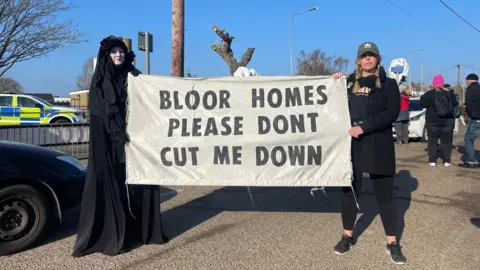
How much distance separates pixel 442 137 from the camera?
8.55 meters

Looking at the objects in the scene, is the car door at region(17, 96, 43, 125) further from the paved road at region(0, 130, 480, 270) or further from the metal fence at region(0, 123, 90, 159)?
the paved road at region(0, 130, 480, 270)

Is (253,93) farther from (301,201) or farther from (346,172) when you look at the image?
(301,201)

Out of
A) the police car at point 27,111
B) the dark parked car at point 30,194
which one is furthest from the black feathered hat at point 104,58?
the police car at point 27,111

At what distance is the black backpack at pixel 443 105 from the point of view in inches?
324

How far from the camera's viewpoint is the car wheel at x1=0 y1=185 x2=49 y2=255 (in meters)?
3.79

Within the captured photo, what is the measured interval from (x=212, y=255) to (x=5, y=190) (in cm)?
202

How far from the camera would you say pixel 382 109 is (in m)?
3.66

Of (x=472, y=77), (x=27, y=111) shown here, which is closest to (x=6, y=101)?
(x=27, y=111)

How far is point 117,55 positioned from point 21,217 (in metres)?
1.81

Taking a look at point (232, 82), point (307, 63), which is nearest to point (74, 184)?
point (232, 82)

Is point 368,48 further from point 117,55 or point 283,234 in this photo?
point 117,55

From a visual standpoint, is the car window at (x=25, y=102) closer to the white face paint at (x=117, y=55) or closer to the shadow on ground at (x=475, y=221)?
the white face paint at (x=117, y=55)

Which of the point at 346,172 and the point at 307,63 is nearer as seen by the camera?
the point at 346,172

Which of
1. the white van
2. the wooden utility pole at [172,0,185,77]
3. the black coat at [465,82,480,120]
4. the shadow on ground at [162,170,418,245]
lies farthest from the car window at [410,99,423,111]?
the wooden utility pole at [172,0,185,77]
